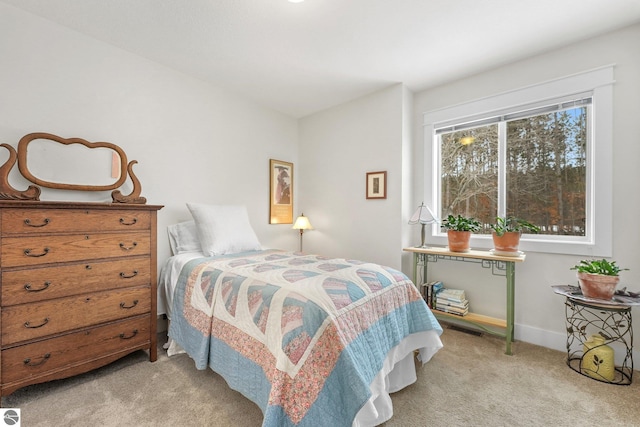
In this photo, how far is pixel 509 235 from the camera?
229 centimetres

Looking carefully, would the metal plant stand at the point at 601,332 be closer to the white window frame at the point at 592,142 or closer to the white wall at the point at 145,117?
the white window frame at the point at 592,142

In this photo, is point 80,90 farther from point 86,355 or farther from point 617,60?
point 617,60

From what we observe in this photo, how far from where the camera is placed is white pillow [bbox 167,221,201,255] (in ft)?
8.39

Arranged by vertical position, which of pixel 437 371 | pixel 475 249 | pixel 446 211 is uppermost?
pixel 446 211

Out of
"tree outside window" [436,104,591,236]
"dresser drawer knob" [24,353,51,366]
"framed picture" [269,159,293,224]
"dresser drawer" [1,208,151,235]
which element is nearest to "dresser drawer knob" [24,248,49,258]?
"dresser drawer" [1,208,151,235]

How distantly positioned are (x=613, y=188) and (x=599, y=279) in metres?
0.76

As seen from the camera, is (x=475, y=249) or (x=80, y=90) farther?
(x=475, y=249)

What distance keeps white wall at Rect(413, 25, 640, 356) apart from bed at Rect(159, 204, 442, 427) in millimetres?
1209

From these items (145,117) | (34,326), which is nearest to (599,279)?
(34,326)

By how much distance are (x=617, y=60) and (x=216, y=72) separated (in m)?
3.36

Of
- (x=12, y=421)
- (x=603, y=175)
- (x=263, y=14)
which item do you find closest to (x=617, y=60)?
(x=603, y=175)

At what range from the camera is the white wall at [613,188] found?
6.62 feet

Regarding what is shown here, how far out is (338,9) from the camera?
1.87 metres

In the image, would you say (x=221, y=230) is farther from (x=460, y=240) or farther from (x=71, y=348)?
(x=460, y=240)
